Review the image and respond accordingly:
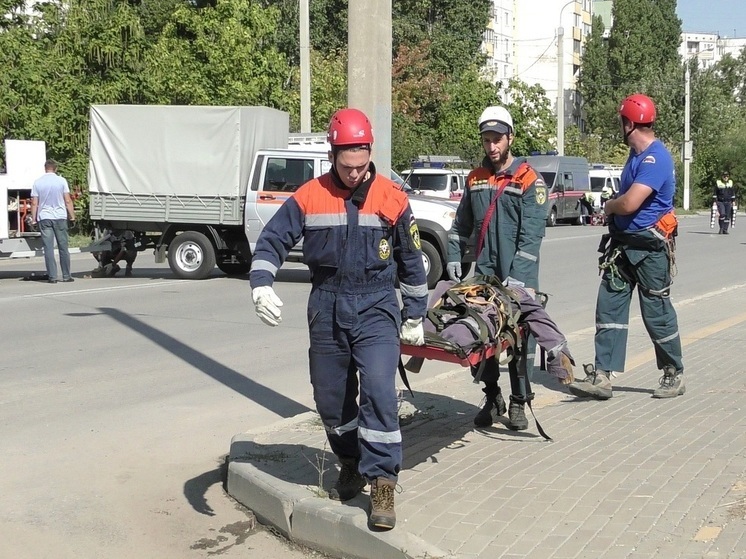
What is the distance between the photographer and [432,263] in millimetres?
16328

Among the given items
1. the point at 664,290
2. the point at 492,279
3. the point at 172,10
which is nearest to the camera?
the point at 492,279

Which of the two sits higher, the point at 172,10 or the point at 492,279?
the point at 172,10

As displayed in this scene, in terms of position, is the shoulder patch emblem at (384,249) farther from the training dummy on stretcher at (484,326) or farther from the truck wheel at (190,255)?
the truck wheel at (190,255)

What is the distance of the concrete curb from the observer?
4.48 meters

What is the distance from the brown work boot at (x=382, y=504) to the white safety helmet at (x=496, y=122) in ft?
7.93

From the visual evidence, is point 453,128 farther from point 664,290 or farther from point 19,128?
point 664,290

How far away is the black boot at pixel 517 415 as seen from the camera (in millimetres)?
6555

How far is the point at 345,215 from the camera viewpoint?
478 centimetres

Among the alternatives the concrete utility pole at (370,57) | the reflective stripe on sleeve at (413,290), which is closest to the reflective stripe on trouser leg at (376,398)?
the reflective stripe on sleeve at (413,290)

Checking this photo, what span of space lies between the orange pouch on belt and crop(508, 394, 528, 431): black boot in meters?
1.69

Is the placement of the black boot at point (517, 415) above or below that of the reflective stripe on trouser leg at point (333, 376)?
below

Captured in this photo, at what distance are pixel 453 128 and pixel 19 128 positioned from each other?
28093 millimetres

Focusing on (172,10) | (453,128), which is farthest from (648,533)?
(453,128)

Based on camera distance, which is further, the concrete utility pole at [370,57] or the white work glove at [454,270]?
the concrete utility pole at [370,57]
